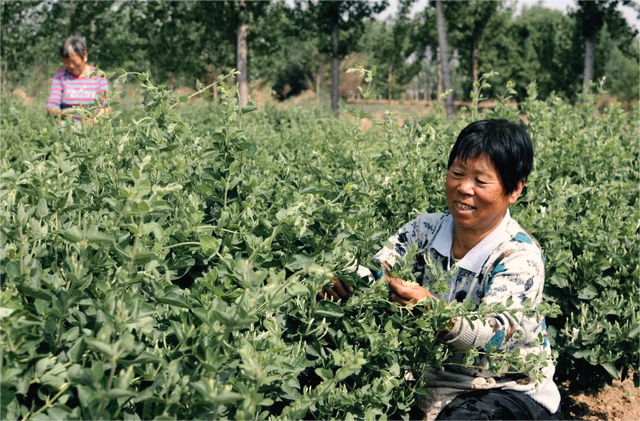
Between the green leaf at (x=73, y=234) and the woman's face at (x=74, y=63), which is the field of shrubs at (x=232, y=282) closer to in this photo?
the green leaf at (x=73, y=234)

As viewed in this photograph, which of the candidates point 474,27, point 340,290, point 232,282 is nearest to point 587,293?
point 340,290

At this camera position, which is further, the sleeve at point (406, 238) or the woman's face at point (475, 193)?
the sleeve at point (406, 238)

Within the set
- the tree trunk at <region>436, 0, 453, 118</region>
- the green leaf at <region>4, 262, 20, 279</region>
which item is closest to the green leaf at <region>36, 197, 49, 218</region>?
the green leaf at <region>4, 262, 20, 279</region>

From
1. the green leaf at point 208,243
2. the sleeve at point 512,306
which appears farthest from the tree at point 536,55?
the green leaf at point 208,243

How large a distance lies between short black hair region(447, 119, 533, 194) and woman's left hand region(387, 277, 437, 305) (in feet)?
2.13

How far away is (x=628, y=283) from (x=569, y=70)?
114 ft

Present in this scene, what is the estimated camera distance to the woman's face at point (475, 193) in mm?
2590

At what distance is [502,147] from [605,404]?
8.59ft

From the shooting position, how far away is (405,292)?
7.16 feet

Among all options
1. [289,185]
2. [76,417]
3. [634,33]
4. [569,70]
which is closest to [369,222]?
[289,185]

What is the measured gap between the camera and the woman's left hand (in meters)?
2.17

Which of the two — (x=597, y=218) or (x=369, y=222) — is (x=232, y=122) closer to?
(x=369, y=222)

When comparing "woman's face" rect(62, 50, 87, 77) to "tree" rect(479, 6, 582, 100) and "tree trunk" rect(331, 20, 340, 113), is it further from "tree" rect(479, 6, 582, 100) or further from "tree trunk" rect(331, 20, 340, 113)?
"tree" rect(479, 6, 582, 100)

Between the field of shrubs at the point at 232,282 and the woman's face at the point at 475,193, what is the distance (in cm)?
32
